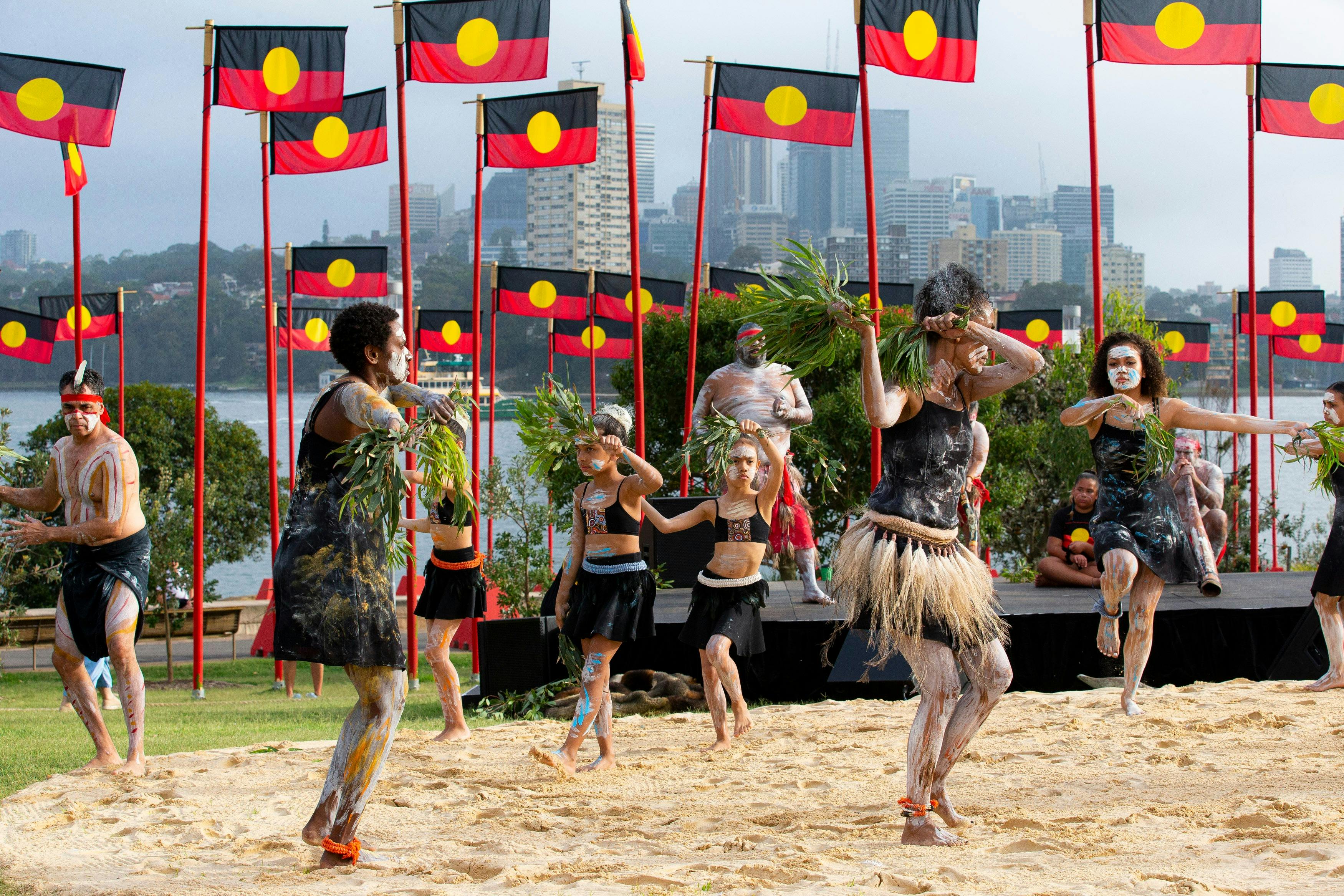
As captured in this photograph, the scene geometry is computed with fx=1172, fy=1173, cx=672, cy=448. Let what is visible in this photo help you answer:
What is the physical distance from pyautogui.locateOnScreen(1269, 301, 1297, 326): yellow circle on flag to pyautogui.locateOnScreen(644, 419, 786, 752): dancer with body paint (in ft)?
56.0

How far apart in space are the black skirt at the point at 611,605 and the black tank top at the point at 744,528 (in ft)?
2.06

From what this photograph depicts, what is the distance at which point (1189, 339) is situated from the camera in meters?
25.0

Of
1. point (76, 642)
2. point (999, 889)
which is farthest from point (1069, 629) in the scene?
point (76, 642)

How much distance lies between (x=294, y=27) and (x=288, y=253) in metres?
5.95

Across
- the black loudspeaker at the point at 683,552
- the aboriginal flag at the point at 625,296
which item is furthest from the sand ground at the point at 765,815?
the aboriginal flag at the point at 625,296

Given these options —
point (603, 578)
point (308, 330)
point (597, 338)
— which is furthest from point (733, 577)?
point (597, 338)

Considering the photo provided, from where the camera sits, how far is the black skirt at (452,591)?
7.12 m

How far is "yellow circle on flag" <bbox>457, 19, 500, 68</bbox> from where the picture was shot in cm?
1136

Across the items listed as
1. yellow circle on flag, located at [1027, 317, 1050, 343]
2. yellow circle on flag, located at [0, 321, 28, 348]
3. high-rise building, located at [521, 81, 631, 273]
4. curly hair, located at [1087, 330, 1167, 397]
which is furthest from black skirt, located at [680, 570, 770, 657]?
high-rise building, located at [521, 81, 631, 273]

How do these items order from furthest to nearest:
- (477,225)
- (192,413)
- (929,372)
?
(192,413) → (477,225) → (929,372)

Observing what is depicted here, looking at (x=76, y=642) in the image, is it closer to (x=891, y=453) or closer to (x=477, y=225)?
(x=891, y=453)

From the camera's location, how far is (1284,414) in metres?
71.1

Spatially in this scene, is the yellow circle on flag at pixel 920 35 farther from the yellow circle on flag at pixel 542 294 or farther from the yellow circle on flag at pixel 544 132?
the yellow circle on flag at pixel 542 294

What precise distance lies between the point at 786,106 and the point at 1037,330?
1295cm
